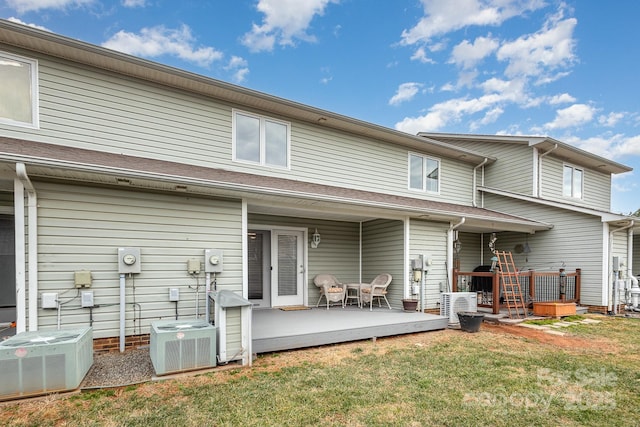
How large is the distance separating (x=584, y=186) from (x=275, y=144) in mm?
11585

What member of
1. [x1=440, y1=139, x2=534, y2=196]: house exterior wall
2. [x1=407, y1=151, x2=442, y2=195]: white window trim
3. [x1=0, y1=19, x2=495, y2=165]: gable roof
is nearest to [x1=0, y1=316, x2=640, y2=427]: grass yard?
[x1=0, y1=19, x2=495, y2=165]: gable roof

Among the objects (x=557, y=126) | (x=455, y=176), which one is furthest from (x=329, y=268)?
(x=557, y=126)

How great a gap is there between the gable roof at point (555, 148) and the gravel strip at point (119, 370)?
11168mm

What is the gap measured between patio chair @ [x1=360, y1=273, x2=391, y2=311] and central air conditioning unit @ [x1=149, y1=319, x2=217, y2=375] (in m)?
4.42

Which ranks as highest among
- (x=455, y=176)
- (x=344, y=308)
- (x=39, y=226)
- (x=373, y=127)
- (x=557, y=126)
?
(x=557, y=126)

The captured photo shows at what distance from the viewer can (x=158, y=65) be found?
19.9 ft

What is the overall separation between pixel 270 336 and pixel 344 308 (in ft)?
11.2

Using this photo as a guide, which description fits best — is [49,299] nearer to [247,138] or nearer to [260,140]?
[247,138]

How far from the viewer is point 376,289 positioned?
8.02 meters

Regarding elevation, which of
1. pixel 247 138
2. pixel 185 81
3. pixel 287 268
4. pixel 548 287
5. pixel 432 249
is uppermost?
pixel 185 81

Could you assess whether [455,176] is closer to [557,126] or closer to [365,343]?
[365,343]

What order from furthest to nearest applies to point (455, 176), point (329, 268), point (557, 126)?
1. point (557, 126)
2. point (455, 176)
3. point (329, 268)

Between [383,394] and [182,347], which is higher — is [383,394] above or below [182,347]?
below

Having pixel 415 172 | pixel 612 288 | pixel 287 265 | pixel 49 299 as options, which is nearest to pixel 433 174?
pixel 415 172
